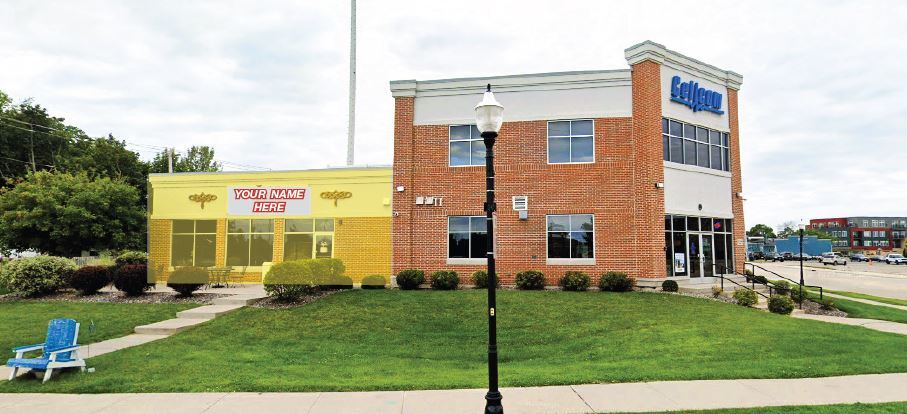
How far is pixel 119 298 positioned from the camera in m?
18.2

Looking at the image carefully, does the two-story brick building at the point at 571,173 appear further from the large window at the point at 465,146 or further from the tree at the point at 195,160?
the tree at the point at 195,160

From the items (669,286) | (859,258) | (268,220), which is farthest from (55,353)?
(859,258)

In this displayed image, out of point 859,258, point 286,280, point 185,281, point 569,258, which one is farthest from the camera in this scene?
point 859,258

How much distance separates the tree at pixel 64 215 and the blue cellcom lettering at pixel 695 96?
2706 centimetres

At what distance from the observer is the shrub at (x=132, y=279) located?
18094 millimetres

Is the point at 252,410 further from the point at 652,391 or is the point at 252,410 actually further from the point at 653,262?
the point at 653,262

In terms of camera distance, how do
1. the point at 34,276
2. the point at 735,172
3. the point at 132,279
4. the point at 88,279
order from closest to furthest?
1. the point at 132,279
2. the point at 34,276
3. the point at 88,279
4. the point at 735,172

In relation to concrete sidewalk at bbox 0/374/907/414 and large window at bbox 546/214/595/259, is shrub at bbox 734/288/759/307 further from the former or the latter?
concrete sidewalk at bbox 0/374/907/414

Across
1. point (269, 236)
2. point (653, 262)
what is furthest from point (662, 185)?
point (269, 236)

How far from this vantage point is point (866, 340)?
37.4ft

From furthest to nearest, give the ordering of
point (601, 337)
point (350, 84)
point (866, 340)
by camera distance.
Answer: point (350, 84), point (601, 337), point (866, 340)

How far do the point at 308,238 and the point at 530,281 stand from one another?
991 centimetres

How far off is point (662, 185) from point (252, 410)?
56.1 feet

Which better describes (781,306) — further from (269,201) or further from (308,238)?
(269,201)
